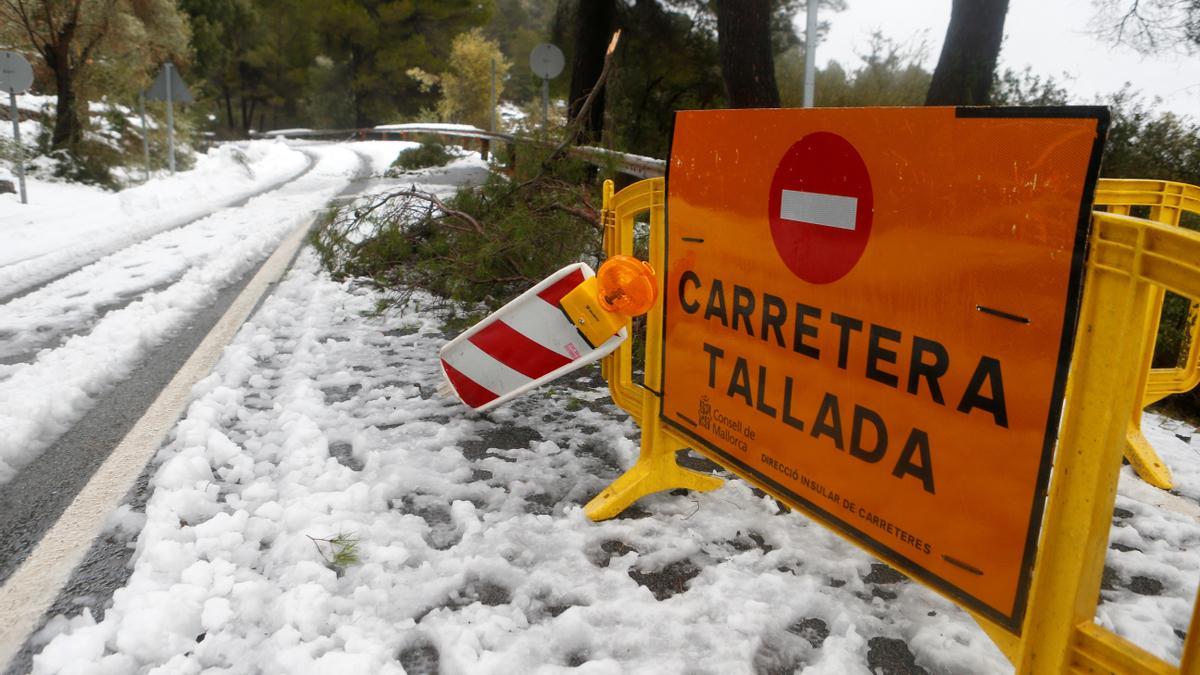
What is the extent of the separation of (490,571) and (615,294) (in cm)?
109

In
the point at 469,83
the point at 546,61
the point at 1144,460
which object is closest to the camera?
the point at 1144,460

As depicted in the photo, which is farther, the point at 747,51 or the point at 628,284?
the point at 747,51

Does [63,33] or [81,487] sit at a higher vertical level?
[63,33]

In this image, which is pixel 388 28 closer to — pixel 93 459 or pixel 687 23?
pixel 687 23

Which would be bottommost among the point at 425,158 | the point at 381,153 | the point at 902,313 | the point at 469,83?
the point at 902,313

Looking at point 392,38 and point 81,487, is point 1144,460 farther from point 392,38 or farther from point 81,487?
point 392,38

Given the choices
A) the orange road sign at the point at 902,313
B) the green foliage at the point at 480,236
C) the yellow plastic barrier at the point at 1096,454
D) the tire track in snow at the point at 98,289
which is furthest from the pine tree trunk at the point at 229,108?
the yellow plastic barrier at the point at 1096,454

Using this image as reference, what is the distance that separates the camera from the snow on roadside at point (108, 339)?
3.92m

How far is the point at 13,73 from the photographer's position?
1254 cm

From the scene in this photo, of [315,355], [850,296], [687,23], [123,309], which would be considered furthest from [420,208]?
[687,23]

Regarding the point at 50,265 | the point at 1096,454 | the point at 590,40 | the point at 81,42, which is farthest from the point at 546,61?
the point at 1096,454

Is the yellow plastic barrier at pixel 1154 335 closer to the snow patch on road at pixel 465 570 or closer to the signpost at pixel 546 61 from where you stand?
the snow patch on road at pixel 465 570

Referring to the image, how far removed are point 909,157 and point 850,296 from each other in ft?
1.35

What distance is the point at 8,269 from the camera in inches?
303
